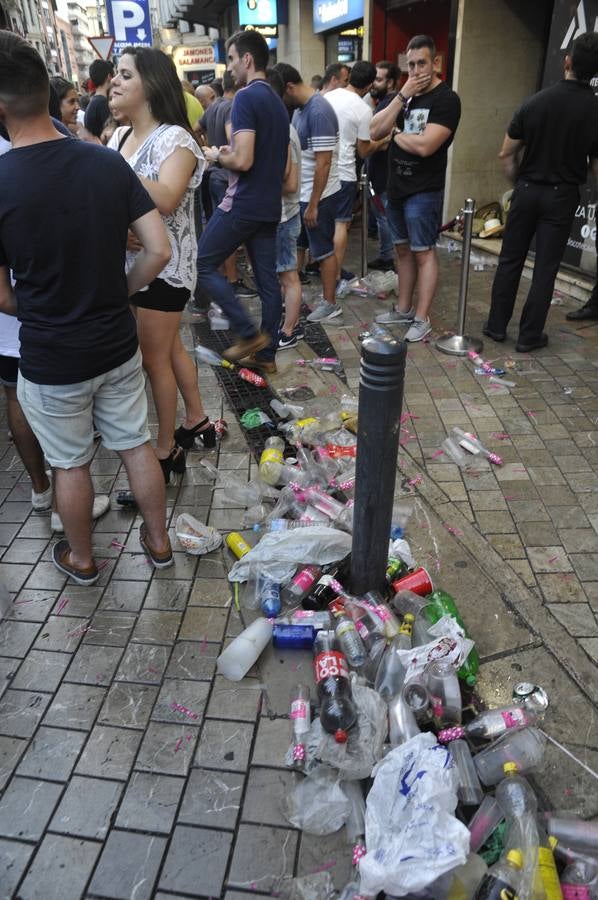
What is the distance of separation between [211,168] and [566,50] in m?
3.68

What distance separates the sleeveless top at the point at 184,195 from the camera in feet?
9.14

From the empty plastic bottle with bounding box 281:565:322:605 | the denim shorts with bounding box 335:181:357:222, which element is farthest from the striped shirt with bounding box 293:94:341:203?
the empty plastic bottle with bounding box 281:565:322:605

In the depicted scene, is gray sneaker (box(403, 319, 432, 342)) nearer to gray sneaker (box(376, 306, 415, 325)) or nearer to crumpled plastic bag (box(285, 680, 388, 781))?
gray sneaker (box(376, 306, 415, 325))

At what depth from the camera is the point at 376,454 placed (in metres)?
2.37

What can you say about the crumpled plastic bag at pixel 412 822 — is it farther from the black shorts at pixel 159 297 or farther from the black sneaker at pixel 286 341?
the black sneaker at pixel 286 341

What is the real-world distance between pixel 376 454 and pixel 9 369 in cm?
174

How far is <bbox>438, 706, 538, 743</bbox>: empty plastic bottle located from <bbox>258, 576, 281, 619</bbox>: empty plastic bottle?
2.66 ft

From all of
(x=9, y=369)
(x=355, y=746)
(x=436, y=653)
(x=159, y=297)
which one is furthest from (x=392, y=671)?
(x=9, y=369)

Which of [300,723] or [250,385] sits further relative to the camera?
[250,385]

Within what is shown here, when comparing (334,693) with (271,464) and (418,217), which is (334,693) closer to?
(271,464)

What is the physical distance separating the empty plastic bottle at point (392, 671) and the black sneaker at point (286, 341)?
3.37 m

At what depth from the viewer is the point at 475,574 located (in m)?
2.80

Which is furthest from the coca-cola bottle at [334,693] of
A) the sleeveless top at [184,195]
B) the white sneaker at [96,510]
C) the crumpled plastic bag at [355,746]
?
the sleeveless top at [184,195]

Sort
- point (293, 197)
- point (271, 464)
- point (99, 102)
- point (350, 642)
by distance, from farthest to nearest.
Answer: point (99, 102) < point (293, 197) < point (271, 464) < point (350, 642)
